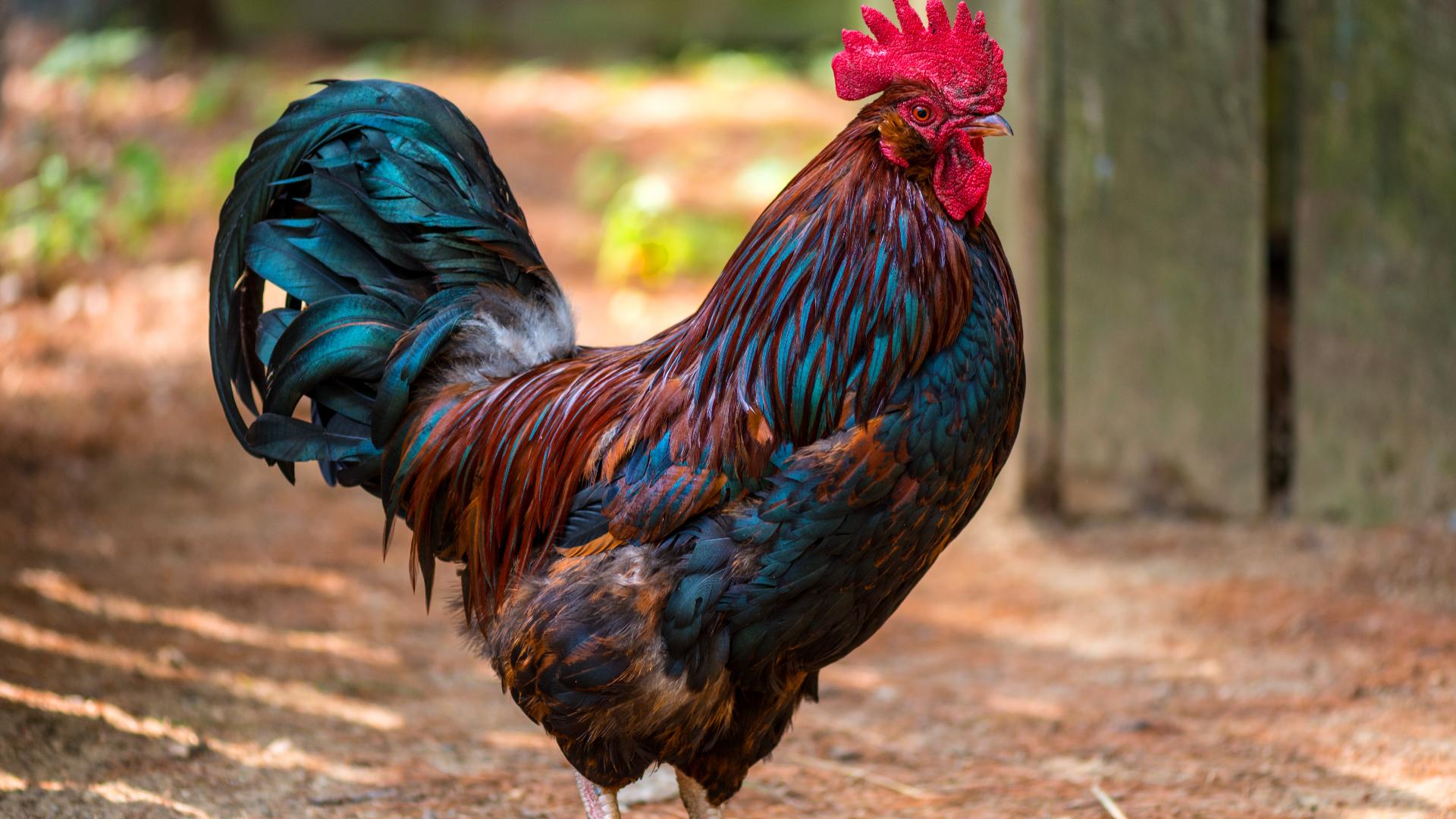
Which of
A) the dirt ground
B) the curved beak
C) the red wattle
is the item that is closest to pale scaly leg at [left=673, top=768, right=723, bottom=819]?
the dirt ground

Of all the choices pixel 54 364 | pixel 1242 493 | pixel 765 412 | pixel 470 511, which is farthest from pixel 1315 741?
pixel 54 364

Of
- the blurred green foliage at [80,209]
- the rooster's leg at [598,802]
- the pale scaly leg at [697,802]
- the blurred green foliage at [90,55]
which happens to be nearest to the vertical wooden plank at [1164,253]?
the pale scaly leg at [697,802]

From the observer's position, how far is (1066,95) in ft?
17.6

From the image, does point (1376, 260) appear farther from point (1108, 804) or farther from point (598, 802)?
point (598, 802)

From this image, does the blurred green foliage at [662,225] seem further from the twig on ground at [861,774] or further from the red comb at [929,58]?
the red comb at [929,58]

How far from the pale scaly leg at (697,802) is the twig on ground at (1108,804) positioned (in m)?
1.07

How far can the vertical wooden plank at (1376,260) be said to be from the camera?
5.14 m

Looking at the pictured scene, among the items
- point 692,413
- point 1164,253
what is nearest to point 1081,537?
point 1164,253

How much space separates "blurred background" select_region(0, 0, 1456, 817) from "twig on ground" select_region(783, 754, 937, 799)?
13mm

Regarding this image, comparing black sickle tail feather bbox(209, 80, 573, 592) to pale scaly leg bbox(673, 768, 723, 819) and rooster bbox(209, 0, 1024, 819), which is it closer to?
rooster bbox(209, 0, 1024, 819)

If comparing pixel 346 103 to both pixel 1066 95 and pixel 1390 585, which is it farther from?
pixel 1390 585

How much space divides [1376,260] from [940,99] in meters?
3.33

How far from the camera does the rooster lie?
2.78m

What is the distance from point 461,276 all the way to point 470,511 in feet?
2.06
